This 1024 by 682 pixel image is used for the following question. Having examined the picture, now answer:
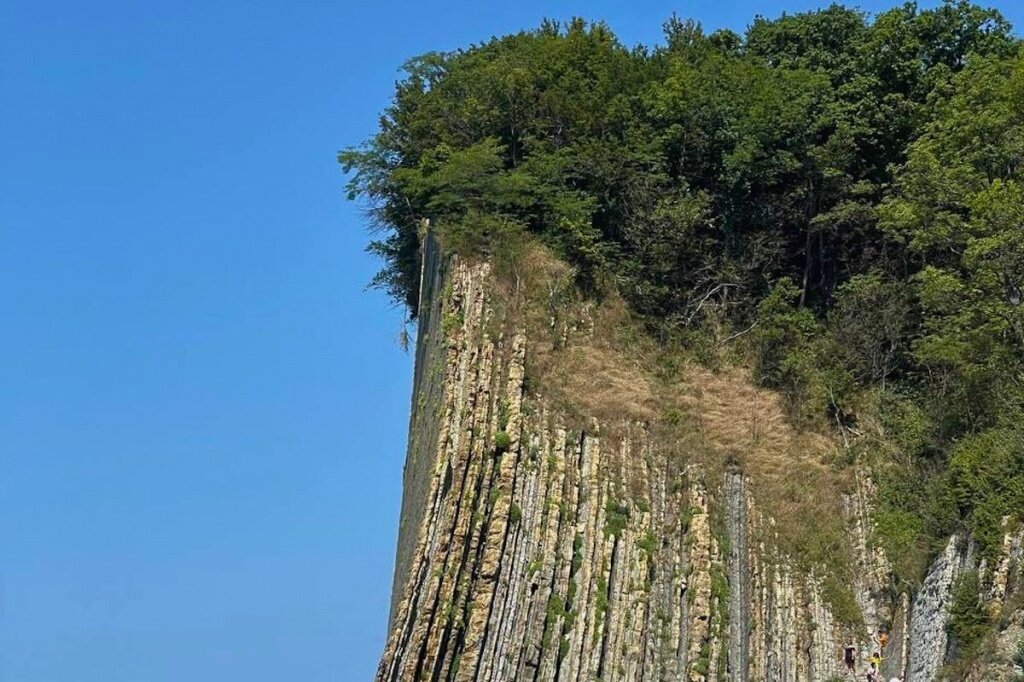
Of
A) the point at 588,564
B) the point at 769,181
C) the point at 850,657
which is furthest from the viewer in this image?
the point at 769,181

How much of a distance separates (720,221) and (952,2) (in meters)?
9.08

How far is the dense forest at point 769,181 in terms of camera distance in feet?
125

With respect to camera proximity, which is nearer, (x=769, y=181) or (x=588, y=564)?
(x=588, y=564)

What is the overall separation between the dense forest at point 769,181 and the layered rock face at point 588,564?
3.11 m

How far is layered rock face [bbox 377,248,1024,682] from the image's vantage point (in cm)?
3275

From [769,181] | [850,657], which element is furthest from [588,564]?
[769,181]

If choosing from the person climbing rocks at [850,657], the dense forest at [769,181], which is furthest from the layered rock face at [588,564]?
the dense forest at [769,181]

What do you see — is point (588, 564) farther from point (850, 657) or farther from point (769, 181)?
point (769, 181)

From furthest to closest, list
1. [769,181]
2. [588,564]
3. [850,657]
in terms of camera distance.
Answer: [769,181]
[850,657]
[588,564]

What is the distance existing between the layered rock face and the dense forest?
3.11 meters

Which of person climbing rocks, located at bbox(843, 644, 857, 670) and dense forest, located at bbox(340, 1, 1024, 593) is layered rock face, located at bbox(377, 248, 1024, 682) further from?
dense forest, located at bbox(340, 1, 1024, 593)

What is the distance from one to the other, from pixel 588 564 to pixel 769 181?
13.8m

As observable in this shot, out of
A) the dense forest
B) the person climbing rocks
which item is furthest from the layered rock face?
the dense forest

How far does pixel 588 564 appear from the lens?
1351 inches
